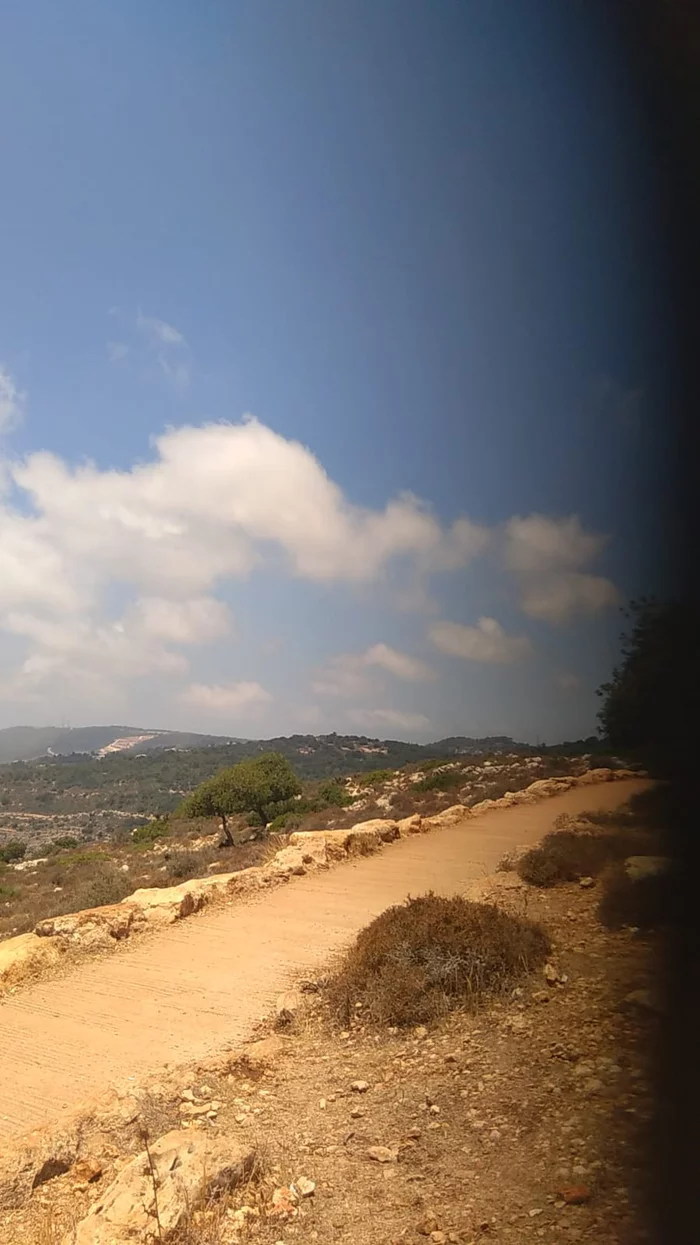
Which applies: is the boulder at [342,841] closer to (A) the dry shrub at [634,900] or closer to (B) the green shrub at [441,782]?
(A) the dry shrub at [634,900]

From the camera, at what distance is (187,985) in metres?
7.76

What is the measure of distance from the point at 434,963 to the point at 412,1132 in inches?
80.8

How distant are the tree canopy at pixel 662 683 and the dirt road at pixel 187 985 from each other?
33.5 inches

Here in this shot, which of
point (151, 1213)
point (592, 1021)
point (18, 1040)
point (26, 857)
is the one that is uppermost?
point (592, 1021)

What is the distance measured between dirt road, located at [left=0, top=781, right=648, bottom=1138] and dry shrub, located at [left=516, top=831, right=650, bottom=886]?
614 mm

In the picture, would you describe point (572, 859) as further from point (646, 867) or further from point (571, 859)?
point (646, 867)

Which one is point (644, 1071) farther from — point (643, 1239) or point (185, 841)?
point (185, 841)

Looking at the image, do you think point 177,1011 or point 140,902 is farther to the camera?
point 140,902

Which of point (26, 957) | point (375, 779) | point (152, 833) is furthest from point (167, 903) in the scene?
point (375, 779)

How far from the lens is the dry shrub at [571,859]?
29.0ft

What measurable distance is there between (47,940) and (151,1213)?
258 inches

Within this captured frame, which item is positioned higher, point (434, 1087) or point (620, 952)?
point (620, 952)

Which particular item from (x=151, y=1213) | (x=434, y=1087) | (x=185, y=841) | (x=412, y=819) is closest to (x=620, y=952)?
(x=434, y=1087)

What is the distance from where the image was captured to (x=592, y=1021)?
462 centimetres
